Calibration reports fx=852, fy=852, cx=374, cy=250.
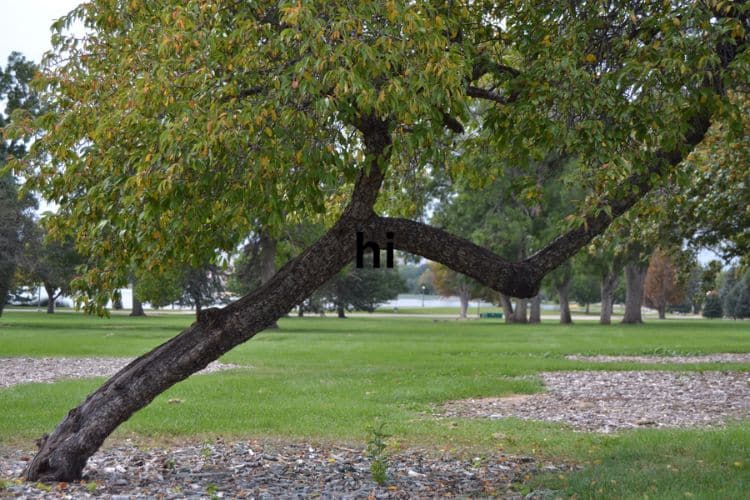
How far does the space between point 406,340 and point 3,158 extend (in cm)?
Result: 1974

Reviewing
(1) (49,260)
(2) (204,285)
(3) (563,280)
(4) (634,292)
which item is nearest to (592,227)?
(1) (49,260)

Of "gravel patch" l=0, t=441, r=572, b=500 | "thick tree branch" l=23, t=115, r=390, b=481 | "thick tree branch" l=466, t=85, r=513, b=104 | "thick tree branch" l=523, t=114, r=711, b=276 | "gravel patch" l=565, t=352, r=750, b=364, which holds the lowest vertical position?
"gravel patch" l=0, t=441, r=572, b=500

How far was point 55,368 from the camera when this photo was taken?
68.5 ft

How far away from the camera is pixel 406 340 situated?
110 ft

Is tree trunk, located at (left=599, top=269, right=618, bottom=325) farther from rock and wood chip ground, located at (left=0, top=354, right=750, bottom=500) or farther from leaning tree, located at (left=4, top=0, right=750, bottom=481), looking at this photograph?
leaning tree, located at (left=4, top=0, right=750, bottom=481)

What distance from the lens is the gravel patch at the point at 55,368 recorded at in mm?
18812

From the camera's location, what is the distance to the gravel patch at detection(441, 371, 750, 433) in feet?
41.8

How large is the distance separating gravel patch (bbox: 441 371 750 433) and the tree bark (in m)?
4.48

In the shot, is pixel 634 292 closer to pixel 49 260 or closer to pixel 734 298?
pixel 734 298

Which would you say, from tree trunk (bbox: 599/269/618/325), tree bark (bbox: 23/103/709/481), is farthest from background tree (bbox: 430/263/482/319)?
tree bark (bbox: 23/103/709/481)

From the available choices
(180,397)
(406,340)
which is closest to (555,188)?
(406,340)

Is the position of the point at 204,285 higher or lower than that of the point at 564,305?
higher

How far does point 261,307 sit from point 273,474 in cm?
184

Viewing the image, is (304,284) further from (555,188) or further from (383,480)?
(555,188)
